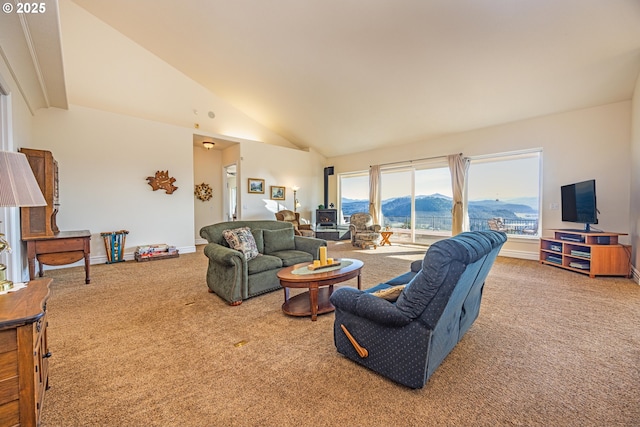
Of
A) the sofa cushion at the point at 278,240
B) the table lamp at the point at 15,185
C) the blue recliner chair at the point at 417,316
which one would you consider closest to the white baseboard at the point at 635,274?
the blue recliner chair at the point at 417,316

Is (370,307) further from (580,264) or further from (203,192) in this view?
(203,192)

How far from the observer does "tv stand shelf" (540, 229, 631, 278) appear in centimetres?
390

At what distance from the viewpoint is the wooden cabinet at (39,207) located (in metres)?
3.63

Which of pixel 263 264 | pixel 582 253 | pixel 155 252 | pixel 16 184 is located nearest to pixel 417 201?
pixel 582 253

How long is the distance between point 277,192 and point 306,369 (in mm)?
6593

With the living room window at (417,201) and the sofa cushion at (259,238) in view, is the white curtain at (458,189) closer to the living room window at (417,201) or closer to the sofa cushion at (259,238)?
the living room window at (417,201)

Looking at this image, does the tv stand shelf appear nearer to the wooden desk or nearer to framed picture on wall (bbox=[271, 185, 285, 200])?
framed picture on wall (bbox=[271, 185, 285, 200])

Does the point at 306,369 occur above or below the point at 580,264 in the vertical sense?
below

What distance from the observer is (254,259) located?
10.8ft

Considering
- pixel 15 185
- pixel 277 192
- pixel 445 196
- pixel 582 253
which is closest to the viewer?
pixel 15 185

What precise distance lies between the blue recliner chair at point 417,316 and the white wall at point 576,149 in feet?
14.1

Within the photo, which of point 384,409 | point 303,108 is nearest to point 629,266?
point 384,409

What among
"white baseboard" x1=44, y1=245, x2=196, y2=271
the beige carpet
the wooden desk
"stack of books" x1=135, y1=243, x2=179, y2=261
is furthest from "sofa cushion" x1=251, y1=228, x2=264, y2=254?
"white baseboard" x1=44, y1=245, x2=196, y2=271

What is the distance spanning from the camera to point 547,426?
4.53 feet
